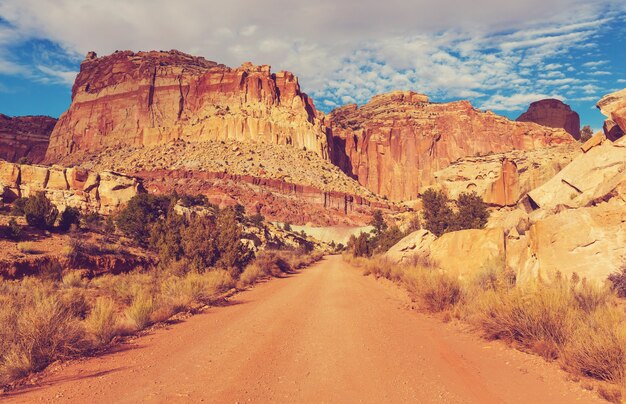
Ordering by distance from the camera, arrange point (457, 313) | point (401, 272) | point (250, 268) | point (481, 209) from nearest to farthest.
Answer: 1. point (457, 313)
2. point (401, 272)
3. point (250, 268)
4. point (481, 209)

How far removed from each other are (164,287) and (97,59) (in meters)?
157

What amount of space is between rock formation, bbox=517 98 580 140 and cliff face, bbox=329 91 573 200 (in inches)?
928

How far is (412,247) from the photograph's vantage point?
19641mm

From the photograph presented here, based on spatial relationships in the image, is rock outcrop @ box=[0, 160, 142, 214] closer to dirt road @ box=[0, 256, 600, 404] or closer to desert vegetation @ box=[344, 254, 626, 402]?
dirt road @ box=[0, 256, 600, 404]

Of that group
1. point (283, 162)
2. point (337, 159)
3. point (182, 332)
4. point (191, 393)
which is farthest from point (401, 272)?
point (337, 159)

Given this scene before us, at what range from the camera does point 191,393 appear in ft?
14.4

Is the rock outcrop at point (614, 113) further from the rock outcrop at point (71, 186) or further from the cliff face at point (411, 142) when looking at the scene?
the cliff face at point (411, 142)

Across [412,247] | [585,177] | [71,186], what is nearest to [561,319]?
[585,177]

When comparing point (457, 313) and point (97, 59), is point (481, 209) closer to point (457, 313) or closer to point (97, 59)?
point (457, 313)

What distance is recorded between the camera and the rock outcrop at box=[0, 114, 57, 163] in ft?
427

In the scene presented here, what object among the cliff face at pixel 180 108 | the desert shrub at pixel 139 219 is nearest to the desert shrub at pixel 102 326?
the desert shrub at pixel 139 219

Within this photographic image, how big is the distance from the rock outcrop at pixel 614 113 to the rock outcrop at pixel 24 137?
154 meters

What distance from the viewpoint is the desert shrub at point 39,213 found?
79.8 ft

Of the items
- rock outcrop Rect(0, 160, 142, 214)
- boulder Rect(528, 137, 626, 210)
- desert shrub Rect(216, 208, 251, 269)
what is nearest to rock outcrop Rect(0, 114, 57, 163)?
rock outcrop Rect(0, 160, 142, 214)
